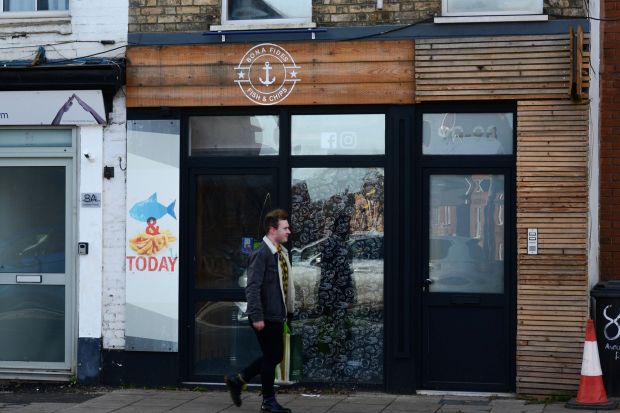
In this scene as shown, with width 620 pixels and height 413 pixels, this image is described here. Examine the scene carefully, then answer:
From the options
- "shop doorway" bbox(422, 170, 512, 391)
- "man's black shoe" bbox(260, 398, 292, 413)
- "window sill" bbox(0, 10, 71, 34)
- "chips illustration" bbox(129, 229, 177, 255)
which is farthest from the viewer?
"window sill" bbox(0, 10, 71, 34)

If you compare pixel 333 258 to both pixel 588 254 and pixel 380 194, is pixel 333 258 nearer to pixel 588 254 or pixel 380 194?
pixel 380 194

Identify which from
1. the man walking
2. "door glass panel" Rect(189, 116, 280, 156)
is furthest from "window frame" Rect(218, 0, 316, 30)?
the man walking

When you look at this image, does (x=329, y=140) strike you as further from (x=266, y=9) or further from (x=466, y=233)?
(x=466, y=233)

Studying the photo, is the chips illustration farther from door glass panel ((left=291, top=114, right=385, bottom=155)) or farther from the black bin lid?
the black bin lid

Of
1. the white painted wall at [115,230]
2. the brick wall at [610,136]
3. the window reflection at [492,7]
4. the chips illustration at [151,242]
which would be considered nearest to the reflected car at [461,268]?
the brick wall at [610,136]

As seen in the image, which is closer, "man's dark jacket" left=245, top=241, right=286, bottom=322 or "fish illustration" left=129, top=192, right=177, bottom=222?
"man's dark jacket" left=245, top=241, right=286, bottom=322

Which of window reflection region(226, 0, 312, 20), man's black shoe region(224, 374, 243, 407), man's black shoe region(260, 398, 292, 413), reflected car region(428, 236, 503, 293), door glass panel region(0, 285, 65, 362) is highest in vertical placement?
window reflection region(226, 0, 312, 20)

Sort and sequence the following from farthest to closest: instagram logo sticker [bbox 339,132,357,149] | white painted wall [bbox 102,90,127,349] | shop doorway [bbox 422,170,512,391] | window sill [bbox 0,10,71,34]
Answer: window sill [bbox 0,10,71,34], white painted wall [bbox 102,90,127,349], instagram logo sticker [bbox 339,132,357,149], shop doorway [bbox 422,170,512,391]

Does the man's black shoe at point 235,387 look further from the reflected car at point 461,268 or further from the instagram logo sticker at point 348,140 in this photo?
the instagram logo sticker at point 348,140

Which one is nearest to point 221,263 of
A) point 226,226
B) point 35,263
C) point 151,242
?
point 226,226

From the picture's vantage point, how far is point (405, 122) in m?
11.1

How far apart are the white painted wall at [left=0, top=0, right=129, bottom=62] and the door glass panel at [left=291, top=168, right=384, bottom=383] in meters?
2.58

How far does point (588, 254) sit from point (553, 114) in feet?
4.69

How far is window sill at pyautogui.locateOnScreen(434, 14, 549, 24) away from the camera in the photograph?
10773mm
